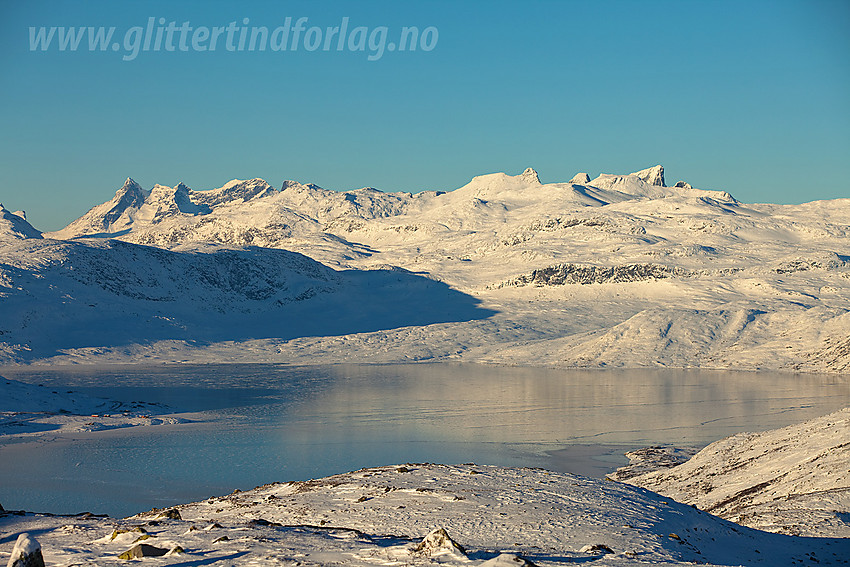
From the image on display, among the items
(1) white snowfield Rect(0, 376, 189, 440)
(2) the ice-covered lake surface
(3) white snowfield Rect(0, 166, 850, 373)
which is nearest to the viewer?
(2) the ice-covered lake surface

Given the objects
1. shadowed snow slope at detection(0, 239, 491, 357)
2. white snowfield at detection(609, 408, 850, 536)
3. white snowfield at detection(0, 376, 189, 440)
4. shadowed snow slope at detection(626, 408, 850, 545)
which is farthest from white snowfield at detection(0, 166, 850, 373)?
shadowed snow slope at detection(626, 408, 850, 545)

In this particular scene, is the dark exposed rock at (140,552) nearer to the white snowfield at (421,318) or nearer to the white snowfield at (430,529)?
the white snowfield at (430,529)

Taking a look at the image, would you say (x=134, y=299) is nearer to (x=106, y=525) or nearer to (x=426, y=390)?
(x=426, y=390)

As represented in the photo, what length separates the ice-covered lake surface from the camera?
48844 millimetres

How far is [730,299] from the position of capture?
170 meters

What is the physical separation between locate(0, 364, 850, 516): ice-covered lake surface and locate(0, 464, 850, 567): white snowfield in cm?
1883

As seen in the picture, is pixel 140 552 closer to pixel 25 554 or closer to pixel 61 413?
pixel 25 554

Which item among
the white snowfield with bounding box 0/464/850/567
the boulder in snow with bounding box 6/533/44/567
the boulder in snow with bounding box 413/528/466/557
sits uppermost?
the boulder in snow with bounding box 6/533/44/567

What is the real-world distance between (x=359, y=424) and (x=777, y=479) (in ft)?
130

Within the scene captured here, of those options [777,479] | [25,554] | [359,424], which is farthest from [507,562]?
[359,424]

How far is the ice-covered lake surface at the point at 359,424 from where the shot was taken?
48844mm

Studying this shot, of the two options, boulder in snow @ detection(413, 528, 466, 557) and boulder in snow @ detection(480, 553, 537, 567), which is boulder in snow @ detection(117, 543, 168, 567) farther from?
boulder in snow @ detection(480, 553, 537, 567)

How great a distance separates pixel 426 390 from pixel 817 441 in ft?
196

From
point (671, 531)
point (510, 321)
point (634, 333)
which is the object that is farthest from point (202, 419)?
point (510, 321)
